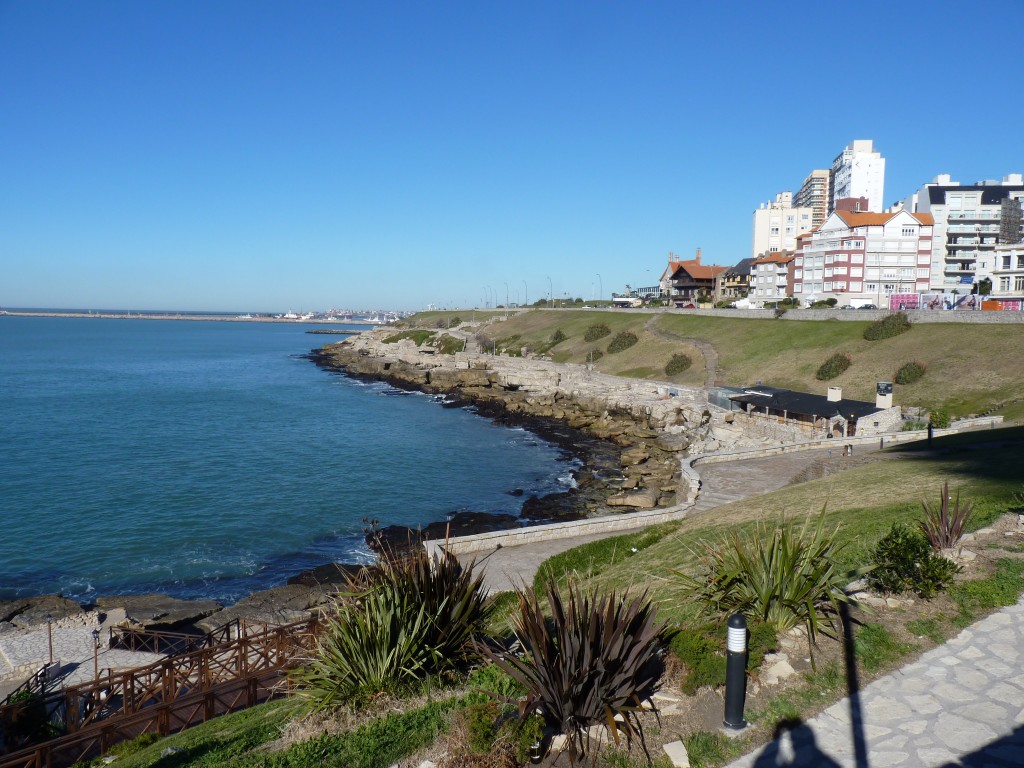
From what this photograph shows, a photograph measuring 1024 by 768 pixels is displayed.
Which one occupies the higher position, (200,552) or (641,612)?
(641,612)

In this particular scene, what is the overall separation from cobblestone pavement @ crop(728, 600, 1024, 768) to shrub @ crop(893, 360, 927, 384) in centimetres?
4445

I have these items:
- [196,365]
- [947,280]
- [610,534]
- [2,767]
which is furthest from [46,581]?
[947,280]

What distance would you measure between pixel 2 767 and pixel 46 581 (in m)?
17.8

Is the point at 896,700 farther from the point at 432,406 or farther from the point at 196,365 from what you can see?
the point at 196,365

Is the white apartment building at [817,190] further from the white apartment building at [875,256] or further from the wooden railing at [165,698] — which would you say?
the wooden railing at [165,698]

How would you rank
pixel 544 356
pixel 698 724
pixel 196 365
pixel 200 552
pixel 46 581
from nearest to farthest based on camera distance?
pixel 698 724
pixel 46 581
pixel 200 552
pixel 544 356
pixel 196 365

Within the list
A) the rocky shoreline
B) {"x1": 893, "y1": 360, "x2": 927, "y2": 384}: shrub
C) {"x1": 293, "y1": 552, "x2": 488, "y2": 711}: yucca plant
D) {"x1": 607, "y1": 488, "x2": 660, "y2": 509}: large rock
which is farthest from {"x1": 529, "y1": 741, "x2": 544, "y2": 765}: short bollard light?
{"x1": 893, "y1": 360, "x2": 927, "y2": 384}: shrub

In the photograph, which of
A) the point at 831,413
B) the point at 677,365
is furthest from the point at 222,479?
the point at 677,365

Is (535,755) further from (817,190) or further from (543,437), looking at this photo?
(817,190)

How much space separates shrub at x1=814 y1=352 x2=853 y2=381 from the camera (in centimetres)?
5206

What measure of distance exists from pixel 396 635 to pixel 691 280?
401ft

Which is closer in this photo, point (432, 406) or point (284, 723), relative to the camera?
point (284, 723)

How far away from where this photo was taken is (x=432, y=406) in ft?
212

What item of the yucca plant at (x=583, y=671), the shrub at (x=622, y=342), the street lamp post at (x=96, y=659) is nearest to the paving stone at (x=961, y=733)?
the yucca plant at (x=583, y=671)
